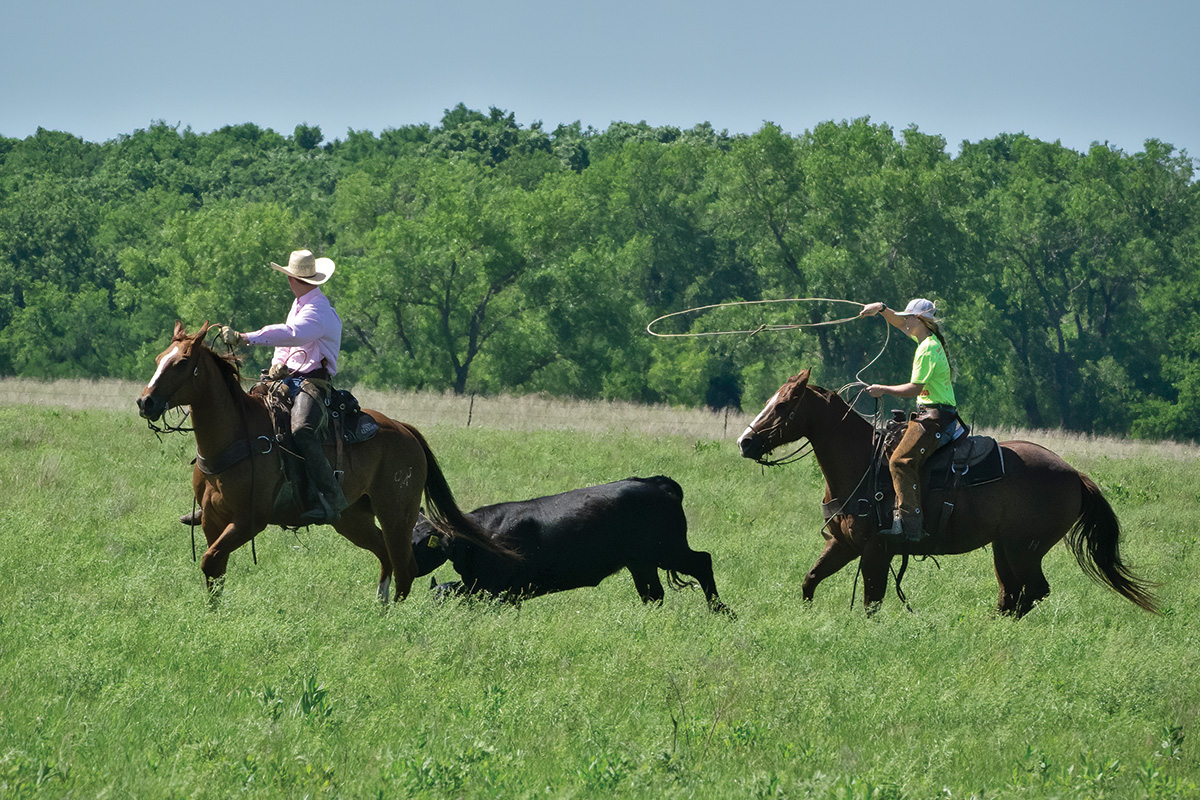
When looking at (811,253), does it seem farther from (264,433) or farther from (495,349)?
(264,433)

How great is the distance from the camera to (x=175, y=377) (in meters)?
7.61

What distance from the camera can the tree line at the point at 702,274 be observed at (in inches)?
1893

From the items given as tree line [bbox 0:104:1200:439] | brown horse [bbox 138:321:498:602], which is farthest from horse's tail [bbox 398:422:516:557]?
tree line [bbox 0:104:1200:439]

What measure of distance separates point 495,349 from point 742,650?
1674 inches

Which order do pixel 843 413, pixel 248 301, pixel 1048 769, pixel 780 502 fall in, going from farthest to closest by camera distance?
pixel 248 301 < pixel 780 502 < pixel 843 413 < pixel 1048 769

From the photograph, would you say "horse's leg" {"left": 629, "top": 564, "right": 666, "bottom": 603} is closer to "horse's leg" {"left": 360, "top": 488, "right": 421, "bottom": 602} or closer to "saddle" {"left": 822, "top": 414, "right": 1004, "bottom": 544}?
"saddle" {"left": 822, "top": 414, "right": 1004, "bottom": 544}

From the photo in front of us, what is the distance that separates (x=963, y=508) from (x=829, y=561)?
44.1 inches

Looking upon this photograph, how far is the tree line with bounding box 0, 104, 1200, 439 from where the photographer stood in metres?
48.1

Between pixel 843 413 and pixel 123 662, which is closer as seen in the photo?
pixel 123 662

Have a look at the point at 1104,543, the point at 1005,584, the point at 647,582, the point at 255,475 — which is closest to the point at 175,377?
the point at 255,475

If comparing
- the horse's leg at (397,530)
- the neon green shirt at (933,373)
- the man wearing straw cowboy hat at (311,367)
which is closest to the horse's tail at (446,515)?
the horse's leg at (397,530)

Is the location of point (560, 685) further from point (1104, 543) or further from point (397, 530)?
point (1104, 543)

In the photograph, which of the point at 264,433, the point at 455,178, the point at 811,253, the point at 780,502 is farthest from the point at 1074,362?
the point at 264,433

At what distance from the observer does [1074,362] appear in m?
54.0
